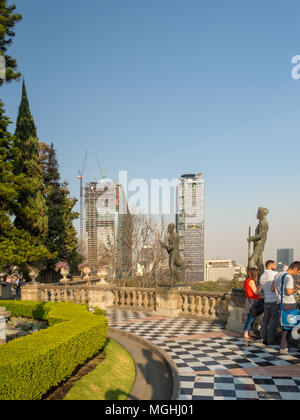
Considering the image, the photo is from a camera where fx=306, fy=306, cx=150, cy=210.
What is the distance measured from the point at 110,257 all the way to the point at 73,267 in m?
5.51

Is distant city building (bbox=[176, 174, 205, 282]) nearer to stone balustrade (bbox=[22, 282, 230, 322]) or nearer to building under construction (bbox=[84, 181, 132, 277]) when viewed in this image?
building under construction (bbox=[84, 181, 132, 277])

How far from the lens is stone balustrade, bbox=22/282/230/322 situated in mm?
11852

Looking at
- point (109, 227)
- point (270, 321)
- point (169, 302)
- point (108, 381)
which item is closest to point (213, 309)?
point (169, 302)

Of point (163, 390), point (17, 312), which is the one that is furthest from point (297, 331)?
point (17, 312)

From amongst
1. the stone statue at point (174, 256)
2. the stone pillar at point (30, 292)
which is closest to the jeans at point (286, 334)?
the stone statue at point (174, 256)

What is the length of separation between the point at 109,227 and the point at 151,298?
30744 millimetres

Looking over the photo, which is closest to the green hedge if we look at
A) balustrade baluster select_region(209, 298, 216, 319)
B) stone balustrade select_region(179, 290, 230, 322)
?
stone balustrade select_region(179, 290, 230, 322)

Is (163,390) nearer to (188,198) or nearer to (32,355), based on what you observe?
(32,355)

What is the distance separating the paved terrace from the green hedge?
2.10 m

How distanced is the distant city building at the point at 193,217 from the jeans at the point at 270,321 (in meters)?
89.4

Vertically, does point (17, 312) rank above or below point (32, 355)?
below

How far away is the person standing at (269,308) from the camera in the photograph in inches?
307

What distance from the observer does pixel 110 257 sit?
32.4 m

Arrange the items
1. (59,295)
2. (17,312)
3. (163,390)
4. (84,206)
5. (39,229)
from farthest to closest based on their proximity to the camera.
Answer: (84,206) < (39,229) < (59,295) < (17,312) < (163,390)
